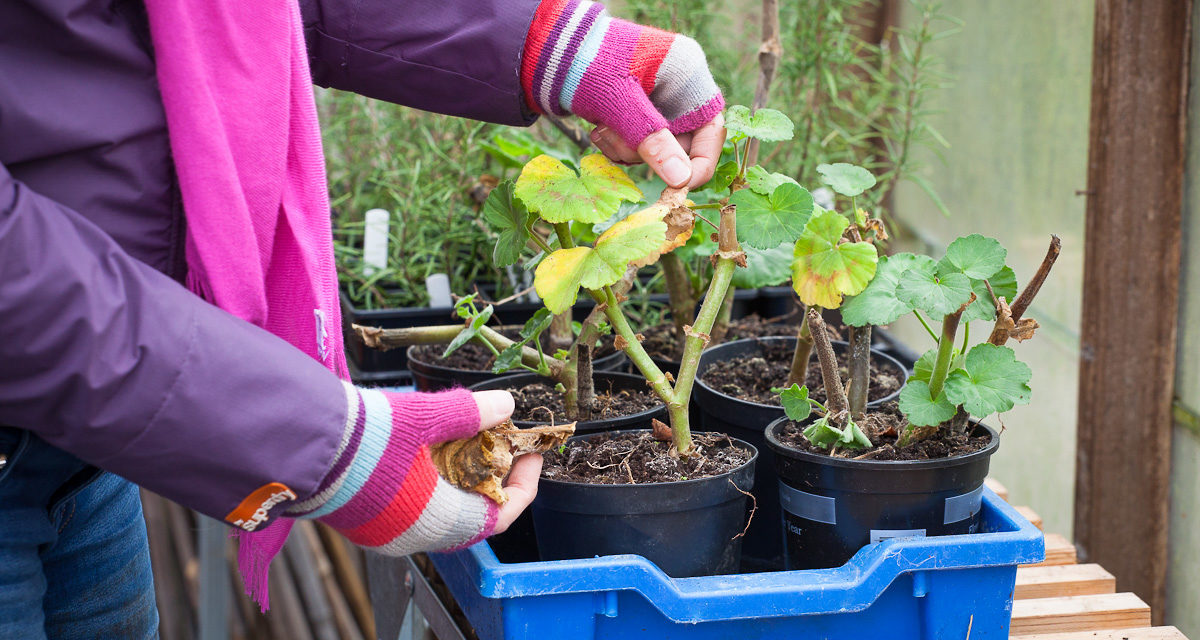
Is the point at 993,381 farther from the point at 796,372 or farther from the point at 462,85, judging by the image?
the point at 462,85

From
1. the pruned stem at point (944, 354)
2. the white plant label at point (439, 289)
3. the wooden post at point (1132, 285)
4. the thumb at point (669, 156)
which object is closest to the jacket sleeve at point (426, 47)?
the thumb at point (669, 156)

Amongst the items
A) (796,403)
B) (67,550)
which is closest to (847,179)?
(796,403)

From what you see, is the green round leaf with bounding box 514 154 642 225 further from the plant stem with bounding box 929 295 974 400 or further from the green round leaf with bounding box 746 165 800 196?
the plant stem with bounding box 929 295 974 400

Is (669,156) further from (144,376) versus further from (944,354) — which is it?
(144,376)

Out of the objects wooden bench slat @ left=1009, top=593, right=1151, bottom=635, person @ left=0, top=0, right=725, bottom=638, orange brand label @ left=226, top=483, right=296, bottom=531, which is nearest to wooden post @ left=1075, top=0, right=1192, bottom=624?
wooden bench slat @ left=1009, top=593, right=1151, bottom=635

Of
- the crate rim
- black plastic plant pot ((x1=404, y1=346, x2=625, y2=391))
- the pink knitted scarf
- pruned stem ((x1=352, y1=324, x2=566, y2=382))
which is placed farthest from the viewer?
black plastic plant pot ((x1=404, y1=346, x2=625, y2=391))

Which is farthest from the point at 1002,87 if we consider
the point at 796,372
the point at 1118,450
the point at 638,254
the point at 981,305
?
the point at 638,254

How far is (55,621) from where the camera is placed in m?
0.84

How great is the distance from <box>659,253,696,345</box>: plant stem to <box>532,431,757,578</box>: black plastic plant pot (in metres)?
0.56

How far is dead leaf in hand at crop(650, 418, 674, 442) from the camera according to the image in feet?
2.99

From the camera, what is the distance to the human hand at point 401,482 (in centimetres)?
63

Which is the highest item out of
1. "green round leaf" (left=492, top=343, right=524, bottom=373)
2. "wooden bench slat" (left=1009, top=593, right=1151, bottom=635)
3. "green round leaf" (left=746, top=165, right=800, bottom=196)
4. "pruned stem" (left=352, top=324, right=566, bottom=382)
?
"green round leaf" (left=746, top=165, right=800, bottom=196)

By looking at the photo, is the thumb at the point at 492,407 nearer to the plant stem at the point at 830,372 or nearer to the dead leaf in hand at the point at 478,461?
the dead leaf in hand at the point at 478,461

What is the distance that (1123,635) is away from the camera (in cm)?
92
